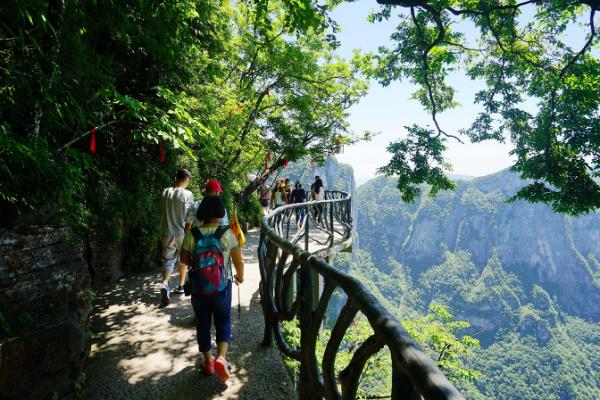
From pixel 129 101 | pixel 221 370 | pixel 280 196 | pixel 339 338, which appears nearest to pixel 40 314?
pixel 221 370

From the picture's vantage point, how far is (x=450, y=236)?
6590 inches

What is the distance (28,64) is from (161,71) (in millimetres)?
4144

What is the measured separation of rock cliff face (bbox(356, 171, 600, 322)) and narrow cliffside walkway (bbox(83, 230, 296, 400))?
15347cm

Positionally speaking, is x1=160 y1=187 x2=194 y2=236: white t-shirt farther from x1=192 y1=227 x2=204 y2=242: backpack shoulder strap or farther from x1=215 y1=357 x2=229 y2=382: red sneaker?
x1=215 y1=357 x2=229 y2=382: red sneaker

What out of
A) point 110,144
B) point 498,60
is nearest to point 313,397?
point 110,144

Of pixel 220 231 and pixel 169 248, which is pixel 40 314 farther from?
pixel 169 248

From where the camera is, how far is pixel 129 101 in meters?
3.45

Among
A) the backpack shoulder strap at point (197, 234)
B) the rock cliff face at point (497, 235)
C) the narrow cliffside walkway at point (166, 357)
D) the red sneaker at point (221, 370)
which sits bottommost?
the rock cliff face at point (497, 235)

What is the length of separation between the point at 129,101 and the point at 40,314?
2.17m

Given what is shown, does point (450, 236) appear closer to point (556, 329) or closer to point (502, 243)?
point (502, 243)

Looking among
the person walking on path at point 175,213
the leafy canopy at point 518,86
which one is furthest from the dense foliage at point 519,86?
the person walking on path at point 175,213

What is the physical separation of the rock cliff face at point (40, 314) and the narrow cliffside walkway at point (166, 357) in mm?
435

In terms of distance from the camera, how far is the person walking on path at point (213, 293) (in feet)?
9.50

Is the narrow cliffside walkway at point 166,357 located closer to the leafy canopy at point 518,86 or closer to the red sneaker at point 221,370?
the red sneaker at point 221,370
